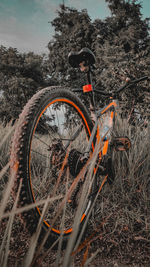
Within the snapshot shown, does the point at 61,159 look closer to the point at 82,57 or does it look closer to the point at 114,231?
the point at 114,231

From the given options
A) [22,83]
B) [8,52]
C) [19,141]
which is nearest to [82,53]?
[19,141]

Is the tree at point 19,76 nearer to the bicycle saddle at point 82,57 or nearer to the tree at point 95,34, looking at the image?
the tree at point 95,34

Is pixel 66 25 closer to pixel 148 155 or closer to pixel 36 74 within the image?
pixel 36 74

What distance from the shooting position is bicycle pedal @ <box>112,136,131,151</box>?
166 centimetres

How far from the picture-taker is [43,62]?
72.8ft

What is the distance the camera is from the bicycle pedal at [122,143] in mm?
1658

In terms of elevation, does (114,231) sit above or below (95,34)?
below

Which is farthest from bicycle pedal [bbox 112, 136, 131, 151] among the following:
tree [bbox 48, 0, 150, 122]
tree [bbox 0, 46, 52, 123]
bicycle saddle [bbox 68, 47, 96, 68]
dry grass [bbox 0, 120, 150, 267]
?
tree [bbox 0, 46, 52, 123]

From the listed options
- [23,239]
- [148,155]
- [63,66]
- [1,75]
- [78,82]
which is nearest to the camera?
[23,239]

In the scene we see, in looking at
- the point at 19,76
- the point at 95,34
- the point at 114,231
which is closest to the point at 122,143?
the point at 114,231

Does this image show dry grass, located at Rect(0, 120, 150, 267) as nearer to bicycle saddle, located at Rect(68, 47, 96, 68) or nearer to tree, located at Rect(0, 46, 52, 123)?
bicycle saddle, located at Rect(68, 47, 96, 68)

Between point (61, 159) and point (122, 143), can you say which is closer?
point (61, 159)

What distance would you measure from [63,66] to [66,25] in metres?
4.02

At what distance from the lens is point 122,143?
1.67 m
